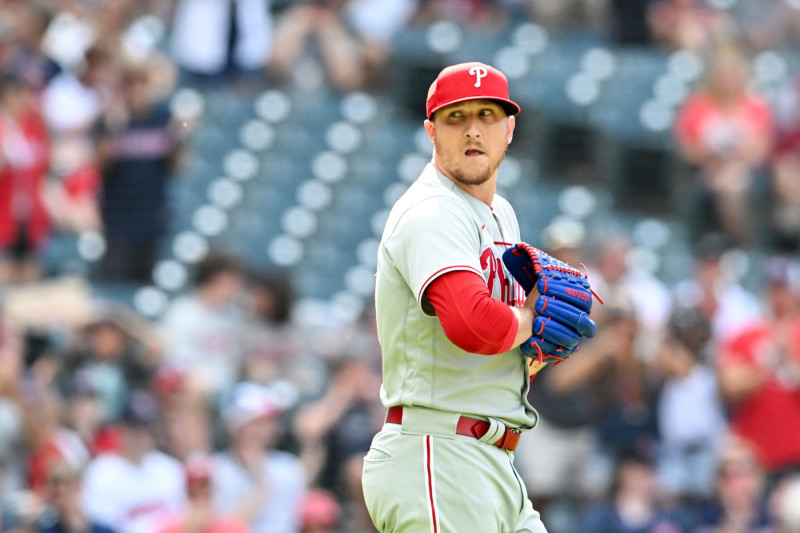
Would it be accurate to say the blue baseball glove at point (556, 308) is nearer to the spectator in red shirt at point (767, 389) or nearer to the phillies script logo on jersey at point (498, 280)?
the phillies script logo on jersey at point (498, 280)

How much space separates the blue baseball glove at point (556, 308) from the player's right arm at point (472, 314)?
0.09 meters

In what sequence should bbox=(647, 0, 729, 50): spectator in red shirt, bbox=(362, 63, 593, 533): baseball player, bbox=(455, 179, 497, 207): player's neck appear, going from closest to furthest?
bbox=(362, 63, 593, 533): baseball player, bbox=(455, 179, 497, 207): player's neck, bbox=(647, 0, 729, 50): spectator in red shirt

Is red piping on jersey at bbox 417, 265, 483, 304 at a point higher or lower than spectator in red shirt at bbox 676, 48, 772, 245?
lower

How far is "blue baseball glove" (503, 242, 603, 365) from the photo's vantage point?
354 centimetres

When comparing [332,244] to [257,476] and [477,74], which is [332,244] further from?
[477,74]

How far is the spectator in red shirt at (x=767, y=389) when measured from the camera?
762 cm

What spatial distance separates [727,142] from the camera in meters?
9.90

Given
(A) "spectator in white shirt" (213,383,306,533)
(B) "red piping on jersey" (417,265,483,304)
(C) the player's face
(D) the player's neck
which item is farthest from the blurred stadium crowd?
(B) "red piping on jersey" (417,265,483,304)

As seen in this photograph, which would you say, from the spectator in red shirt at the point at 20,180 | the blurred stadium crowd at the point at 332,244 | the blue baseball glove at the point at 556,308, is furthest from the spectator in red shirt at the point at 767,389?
the spectator in red shirt at the point at 20,180

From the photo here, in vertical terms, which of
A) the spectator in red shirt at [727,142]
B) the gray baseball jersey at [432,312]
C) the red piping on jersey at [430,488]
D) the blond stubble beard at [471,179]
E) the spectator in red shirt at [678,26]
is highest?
the spectator in red shirt at [678,26]

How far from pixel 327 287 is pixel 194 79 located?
253 centimetres

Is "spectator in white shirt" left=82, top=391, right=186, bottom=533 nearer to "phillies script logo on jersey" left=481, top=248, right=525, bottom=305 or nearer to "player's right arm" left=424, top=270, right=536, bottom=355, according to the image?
"phillies script logo on jersey" left=481, top=248, right=525, bottom=305

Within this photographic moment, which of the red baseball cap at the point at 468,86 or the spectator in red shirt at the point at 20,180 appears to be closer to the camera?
the red baseball cap at the point at 468,86

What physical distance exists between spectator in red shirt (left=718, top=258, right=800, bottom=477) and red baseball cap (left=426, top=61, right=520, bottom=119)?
4502 millimetres
